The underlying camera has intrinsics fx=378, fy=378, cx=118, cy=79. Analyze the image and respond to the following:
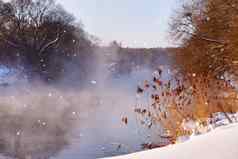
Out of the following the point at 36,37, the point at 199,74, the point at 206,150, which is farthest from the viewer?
the point at 36,37

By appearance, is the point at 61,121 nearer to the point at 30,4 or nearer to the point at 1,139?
the point at 1,139

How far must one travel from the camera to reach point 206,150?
104 inches

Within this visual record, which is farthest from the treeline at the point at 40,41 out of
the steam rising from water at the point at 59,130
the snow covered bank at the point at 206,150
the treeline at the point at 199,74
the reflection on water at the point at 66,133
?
the snow covered bank at the point at 206,150

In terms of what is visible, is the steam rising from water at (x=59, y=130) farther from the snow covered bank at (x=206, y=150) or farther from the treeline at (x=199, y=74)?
the snow covered bank at (x=206, y=150)

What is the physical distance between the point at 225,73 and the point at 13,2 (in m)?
30.4

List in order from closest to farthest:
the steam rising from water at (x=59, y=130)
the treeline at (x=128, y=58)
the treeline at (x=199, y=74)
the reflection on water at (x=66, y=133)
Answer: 1. the treeline at (x=199, y=74)
2. the reflection on water at (x=66, y=133)
3. the steam rising from water at (x=59, y=130)
4. the treeline at (x=128, y=58)

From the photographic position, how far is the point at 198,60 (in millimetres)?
15094

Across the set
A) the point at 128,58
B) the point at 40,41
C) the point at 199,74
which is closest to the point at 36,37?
the point at 40,41

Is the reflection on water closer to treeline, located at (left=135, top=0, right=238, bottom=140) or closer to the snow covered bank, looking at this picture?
treeline, located at (left=135, top=0, right=238, bottom=140)

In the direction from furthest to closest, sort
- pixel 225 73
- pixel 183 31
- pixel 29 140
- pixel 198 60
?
pixel 183 31
pixel 198 60
pixel 225 73
pixel 29 140

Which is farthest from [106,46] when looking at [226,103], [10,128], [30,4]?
[226,103]

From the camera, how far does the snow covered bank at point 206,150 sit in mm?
2512

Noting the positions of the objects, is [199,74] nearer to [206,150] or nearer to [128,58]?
[206,150]

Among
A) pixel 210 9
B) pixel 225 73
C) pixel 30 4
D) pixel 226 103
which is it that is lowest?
pixel 226 103
